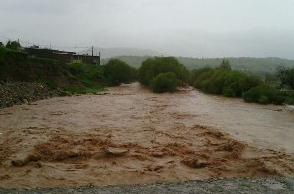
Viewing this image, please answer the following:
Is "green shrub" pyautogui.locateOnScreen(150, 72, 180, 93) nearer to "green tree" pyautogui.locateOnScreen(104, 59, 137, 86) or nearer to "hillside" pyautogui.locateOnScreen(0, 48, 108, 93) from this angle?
"hillside" pyautogui.locateOnScreen(0, 48, 108, 93)

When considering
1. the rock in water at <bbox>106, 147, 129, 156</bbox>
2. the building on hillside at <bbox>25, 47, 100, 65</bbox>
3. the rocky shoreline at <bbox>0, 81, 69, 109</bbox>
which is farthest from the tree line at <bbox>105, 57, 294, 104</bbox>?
the rock in water at <bbox>106, 147, 129, 156</bbox>

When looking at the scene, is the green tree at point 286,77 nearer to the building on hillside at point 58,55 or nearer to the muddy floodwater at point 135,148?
the muddy floodwater at point 135,148

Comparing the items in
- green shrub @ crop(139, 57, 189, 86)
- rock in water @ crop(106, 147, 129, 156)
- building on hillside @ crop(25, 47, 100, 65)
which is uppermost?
building on hillside @ crop(25, 47, 100, 65)

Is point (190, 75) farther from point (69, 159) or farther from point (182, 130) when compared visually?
point (69, 159)

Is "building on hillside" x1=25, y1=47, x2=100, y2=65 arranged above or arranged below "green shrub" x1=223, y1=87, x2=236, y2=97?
above

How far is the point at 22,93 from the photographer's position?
3572cm

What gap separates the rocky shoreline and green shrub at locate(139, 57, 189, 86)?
23112 millimetres

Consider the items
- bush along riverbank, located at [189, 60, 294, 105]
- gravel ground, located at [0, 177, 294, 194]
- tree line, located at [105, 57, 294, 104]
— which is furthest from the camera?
tree line, located at [105, 57, 294, 104]

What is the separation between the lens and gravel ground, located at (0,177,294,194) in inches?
425

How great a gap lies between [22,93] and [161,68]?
32154mm

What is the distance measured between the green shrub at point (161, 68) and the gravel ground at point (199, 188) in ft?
171

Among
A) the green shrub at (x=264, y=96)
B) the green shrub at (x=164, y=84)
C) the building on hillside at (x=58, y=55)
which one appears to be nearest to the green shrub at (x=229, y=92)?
the green shrub at (x=264, y=96)

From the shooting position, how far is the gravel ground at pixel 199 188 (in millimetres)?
10789

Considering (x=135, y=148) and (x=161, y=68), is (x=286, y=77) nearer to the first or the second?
(x=161, y=68)
